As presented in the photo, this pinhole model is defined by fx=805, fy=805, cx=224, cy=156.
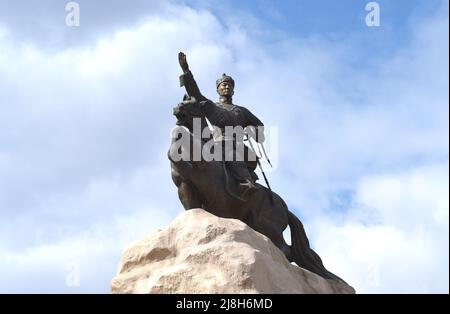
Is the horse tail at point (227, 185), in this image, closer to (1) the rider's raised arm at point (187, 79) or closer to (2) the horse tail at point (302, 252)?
(1) the rider's raised arm at point (187, 79)

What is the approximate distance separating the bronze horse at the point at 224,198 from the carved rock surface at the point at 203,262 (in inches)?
41.1

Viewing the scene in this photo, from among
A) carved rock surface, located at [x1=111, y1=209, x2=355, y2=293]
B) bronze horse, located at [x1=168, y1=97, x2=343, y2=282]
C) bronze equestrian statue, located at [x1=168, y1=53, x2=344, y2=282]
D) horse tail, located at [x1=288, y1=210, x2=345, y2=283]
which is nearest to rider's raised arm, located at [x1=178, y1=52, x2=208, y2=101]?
bronze equestrian statue, located at [x1=168, y1=53, x2=344, y2=282]

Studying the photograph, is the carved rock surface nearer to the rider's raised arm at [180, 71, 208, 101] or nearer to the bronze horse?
the bronze horse

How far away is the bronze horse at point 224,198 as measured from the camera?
962cm

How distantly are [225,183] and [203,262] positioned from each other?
7.54 feet

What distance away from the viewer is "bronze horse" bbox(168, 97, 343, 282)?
9625mm

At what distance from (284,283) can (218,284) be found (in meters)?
0.90

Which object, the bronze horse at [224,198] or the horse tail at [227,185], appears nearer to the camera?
the bronze horse at [224,198]

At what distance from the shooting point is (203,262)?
25.8 ft

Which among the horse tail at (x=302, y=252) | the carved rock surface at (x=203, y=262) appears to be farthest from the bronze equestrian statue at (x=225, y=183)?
the carved rock surface at (x=203, y=262)

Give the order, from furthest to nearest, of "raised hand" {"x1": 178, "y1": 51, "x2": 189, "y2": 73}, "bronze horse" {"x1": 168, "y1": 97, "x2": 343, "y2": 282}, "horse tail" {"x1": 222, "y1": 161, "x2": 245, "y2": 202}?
1. "raised hand" {"x1": 178, "y1": 51, "x2": 189, "y2": 73}
2. "horse tail" {"x1": 222, "y1": 161, "x2": 245, "y2": 202}
3. "bronze horse" {"x1": 168, "y1": 97, "x2": 343, "y2": 282}

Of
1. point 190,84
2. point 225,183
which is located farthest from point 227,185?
point 190,84
